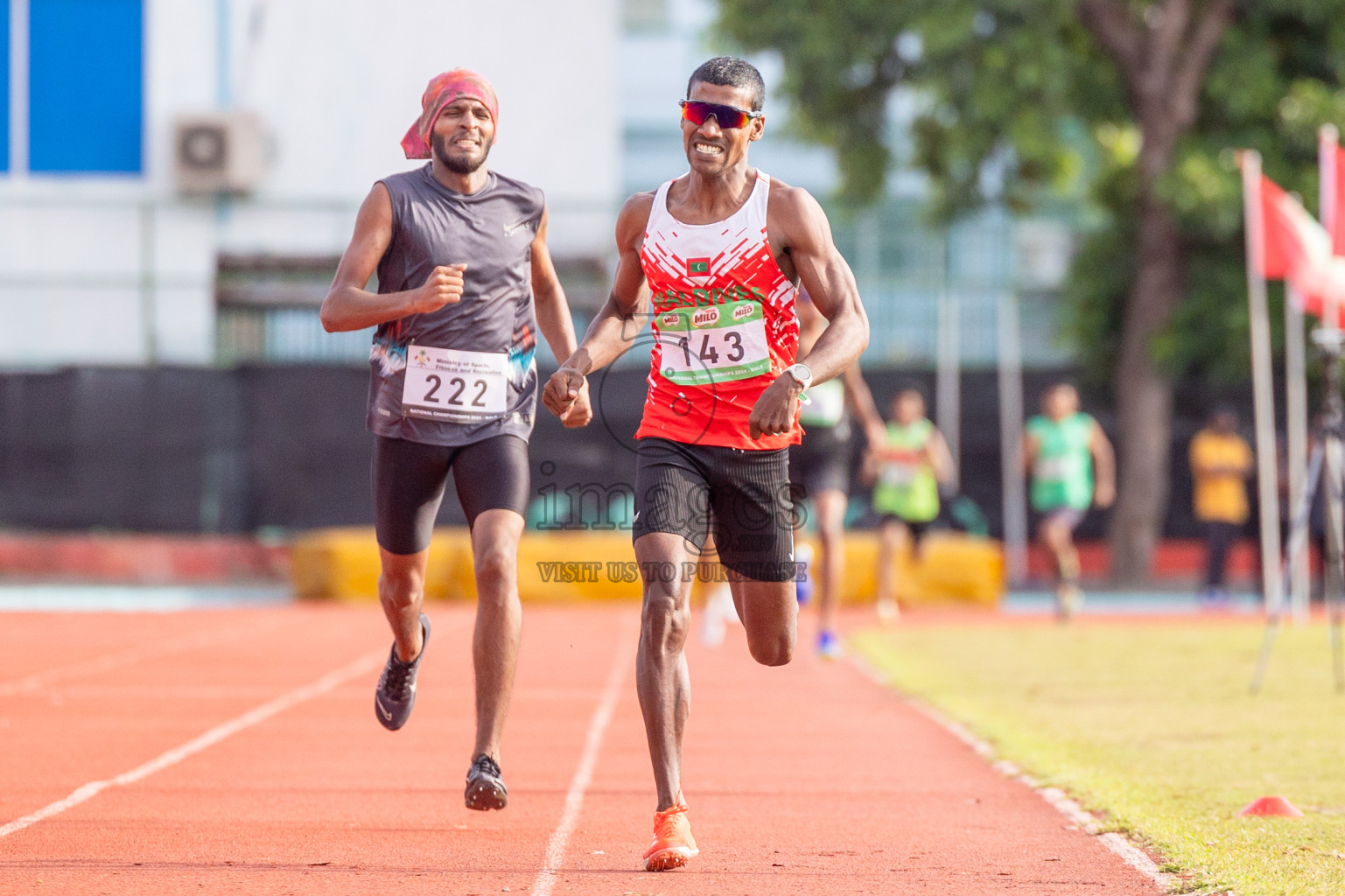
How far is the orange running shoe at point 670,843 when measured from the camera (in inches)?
194

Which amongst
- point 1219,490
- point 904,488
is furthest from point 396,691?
point 1219,490

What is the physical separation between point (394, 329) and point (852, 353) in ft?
5.20

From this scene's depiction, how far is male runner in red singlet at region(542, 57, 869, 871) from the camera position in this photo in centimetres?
519

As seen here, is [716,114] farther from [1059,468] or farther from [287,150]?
[287,150]

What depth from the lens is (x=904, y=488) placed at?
1591cm

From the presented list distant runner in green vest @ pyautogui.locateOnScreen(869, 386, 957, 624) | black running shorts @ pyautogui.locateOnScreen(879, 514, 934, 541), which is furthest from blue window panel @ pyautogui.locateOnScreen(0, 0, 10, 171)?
black running shorts @ pyautogui.locateOnScreen(879, 514, 934, 541)

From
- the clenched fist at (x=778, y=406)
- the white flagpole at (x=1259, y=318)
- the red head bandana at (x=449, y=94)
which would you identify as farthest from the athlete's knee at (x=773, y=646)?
the white flagpole at (x=1259, y=318)

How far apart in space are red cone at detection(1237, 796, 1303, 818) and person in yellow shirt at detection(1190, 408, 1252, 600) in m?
13.2

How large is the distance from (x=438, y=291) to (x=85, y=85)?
70.2 feet

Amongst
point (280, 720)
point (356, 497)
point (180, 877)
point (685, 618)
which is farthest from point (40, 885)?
point (356, 497)

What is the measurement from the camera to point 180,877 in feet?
15.8

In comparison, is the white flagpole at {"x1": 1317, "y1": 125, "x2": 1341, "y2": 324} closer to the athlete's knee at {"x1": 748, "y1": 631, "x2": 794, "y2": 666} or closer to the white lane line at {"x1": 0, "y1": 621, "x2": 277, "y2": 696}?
the athlete's knee at {"x1": 748, "y1": 631, "x2": 794, "y2": 666}

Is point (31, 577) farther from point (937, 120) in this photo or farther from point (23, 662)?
point (937, 120)

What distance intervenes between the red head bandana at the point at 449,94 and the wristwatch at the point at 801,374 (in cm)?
154
